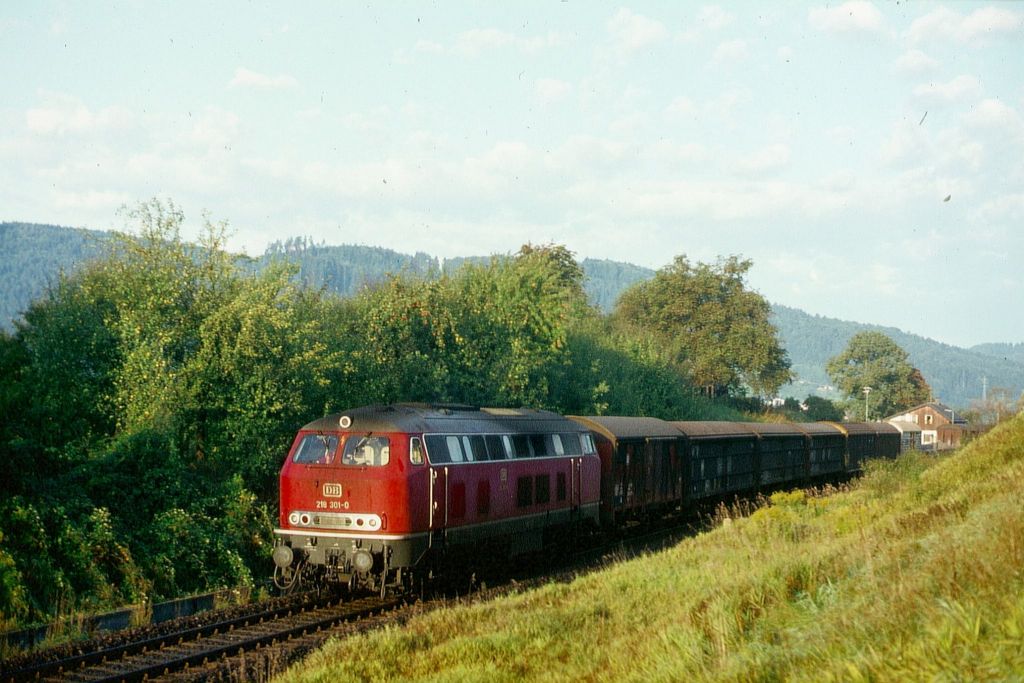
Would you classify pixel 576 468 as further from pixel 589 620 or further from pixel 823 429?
pixel 823 429

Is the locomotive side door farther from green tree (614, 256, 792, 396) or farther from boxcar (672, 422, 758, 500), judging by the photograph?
green tree (614, 256, 792, 396)

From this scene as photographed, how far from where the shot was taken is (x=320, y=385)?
25984 mm

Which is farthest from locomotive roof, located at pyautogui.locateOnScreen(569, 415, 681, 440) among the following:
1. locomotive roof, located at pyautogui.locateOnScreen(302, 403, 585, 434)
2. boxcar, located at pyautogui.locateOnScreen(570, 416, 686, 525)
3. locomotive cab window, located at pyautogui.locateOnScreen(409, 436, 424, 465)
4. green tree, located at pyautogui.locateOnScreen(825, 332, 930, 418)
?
green tree, located at pyautogui.locateOnScreen(825, 332, 930, 418)

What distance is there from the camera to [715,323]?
10131 centimetres

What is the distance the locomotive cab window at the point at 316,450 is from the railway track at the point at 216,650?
2.71 metres

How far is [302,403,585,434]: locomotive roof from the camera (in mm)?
18266

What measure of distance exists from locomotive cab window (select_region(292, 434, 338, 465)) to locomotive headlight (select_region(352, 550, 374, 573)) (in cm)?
187

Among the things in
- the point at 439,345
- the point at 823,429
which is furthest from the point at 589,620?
the point at 823,429

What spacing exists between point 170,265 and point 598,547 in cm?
1397

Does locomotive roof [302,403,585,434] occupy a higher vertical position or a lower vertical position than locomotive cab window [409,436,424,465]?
higher

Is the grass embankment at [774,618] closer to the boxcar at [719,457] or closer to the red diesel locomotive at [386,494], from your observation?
the red diesel locomotive at [386,494]

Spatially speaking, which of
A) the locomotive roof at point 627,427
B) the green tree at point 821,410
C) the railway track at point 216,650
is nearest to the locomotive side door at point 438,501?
the railway track at point 216,650

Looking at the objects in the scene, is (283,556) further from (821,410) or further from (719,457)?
(821,410)

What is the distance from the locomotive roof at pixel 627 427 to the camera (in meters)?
27.5
